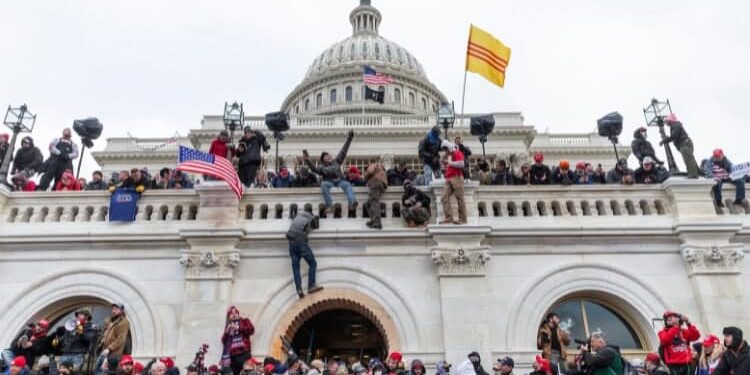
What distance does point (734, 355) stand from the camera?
6988 mm

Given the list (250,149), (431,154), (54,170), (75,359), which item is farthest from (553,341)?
(54,170)

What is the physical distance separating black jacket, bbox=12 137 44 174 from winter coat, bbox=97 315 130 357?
245 inches

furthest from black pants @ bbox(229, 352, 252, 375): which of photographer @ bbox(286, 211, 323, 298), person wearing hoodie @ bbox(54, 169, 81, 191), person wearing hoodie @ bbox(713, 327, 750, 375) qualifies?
person wearing hoodie @ bbox(713, 327, 750, 375)

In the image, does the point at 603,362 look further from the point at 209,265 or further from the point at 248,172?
the point at 248,172

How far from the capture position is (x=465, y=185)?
→ 11.9 meters

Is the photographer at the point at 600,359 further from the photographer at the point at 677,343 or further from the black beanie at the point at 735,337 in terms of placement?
the photographer at the point at 677,343

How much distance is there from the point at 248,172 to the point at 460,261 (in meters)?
5.73

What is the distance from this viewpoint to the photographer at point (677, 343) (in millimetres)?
8648

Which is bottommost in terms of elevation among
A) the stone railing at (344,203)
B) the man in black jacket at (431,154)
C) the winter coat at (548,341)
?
the winter coat at (548,341)

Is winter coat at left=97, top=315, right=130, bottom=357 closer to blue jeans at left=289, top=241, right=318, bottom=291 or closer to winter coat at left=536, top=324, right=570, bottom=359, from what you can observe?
blue jeans at left=289, top=241, right=318, bottom=291

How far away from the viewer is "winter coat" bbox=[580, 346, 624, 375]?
703cm

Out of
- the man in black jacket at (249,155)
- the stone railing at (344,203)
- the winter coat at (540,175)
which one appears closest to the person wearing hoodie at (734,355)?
the stone railing at (344,203)

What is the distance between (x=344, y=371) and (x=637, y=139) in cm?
1024

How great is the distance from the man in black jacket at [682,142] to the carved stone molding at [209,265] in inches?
419
